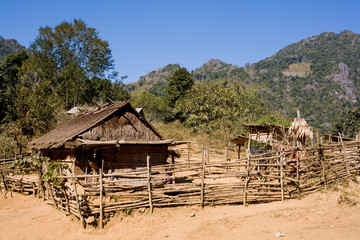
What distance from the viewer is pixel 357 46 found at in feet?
368

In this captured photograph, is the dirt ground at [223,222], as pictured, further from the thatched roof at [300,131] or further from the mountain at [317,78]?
the mountain at [317,78]

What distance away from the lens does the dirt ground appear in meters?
6.55

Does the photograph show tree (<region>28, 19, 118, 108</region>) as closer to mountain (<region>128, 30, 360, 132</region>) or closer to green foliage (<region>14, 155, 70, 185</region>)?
green foliage (<region>14, 155, 70, 185</region>)

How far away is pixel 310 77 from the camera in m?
88.3

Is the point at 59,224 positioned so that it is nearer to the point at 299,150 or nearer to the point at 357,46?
the point at 299,150

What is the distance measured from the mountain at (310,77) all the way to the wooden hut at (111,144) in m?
40.8

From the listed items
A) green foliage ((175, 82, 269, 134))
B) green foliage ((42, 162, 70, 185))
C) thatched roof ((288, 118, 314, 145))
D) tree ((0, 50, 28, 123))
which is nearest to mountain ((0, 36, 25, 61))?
tree ((0, 50, 28, 123))

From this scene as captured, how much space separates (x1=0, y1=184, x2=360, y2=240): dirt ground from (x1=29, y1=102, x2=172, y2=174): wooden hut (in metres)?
2.16

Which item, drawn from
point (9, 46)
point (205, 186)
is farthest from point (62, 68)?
point (9, 46)

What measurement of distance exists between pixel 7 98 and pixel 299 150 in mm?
25700

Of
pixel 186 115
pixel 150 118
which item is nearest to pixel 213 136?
pixel 186 115

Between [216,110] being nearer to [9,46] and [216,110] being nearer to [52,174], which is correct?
[52,174]

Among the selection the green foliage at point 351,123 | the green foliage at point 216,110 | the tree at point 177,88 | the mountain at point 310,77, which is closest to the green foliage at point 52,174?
the green foliage at point 216,110

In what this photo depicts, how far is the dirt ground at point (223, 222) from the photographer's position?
6.55 metres
